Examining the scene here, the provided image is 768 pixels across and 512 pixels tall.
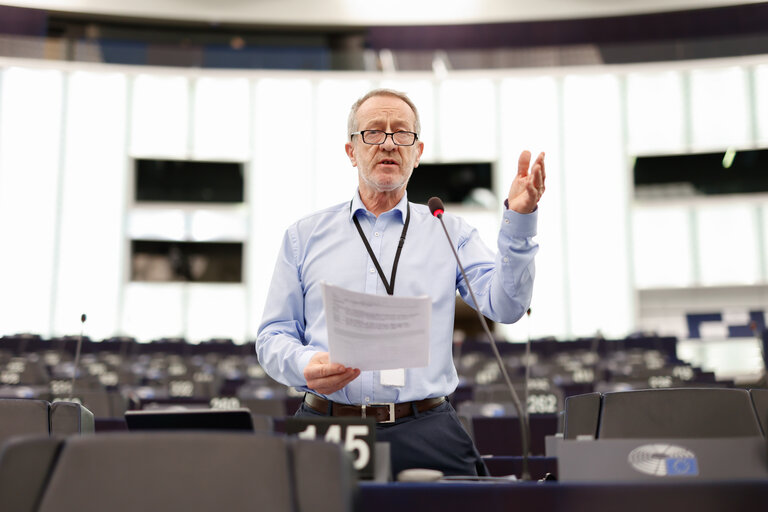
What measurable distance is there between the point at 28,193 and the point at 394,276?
16.3 m

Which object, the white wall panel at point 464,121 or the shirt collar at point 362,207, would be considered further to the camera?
the white wall panel at point 464,121

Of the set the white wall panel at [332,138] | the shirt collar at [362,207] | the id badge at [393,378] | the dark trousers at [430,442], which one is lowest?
the dark trousers at [430,442]

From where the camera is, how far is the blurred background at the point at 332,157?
16.7 m

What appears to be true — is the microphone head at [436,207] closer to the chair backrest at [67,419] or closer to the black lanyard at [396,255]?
the black lanyard at [396,255]

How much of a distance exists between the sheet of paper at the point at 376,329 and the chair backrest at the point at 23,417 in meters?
1.04

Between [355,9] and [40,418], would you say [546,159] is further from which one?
[40,418]

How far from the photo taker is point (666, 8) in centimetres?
1648

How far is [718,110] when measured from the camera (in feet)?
55.8

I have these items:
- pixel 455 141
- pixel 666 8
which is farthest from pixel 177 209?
pixel 666 8

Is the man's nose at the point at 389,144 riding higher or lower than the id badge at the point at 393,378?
higher

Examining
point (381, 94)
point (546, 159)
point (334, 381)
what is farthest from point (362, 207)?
point (546, 159)

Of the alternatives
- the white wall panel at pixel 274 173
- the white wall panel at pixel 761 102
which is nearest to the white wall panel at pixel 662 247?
the white wall panel at pixel 761 102

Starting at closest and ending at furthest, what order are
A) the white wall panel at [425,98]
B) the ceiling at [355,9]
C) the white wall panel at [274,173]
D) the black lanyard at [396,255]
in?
the black lanyard at [396,255] → the ceiling at [355,9] → the white wall panel at [274,173] → the white wall panel at [425,98]

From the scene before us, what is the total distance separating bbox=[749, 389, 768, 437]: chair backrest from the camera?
6.48ft
